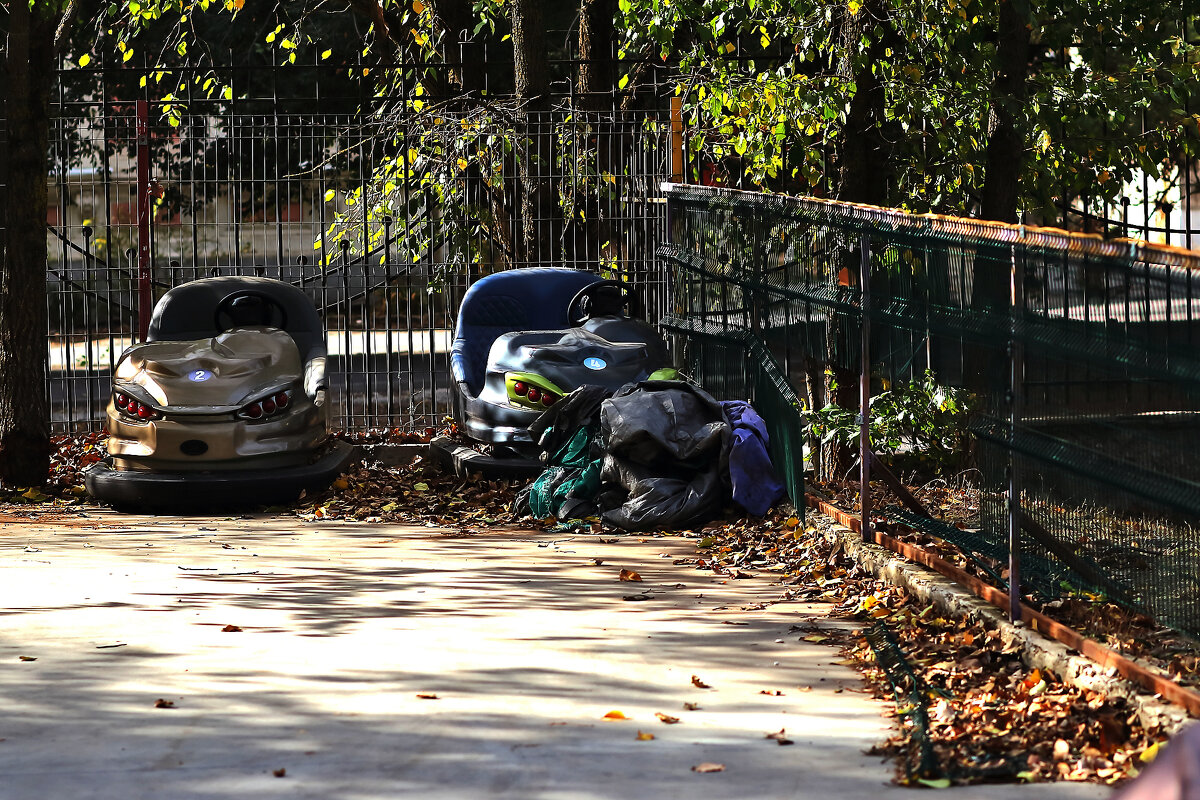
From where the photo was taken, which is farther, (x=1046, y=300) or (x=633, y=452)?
(x=633, y=452)

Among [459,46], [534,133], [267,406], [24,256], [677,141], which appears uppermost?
[459,46]

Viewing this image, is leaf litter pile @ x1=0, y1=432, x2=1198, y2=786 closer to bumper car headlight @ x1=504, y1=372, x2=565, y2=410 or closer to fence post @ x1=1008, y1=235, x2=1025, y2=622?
fence post @ x1=1008, y1=235, x2=1025, y2=622

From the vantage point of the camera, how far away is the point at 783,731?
4.95 m

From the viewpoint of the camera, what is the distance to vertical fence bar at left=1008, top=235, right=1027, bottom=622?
18.9 ft

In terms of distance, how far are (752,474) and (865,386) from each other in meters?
1.64

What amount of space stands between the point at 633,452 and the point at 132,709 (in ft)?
14.9

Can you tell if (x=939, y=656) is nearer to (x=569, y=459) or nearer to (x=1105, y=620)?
(x=1105, y=620)

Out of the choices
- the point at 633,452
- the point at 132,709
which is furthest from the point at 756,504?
the point at 132,709

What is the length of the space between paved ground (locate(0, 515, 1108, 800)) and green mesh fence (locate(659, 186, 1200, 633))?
973mm

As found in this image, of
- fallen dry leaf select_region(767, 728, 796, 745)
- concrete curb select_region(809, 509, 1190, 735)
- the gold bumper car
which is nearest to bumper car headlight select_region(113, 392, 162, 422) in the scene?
the gold bumper car

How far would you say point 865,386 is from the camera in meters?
7.70

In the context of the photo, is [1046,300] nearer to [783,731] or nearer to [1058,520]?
[1058,520]

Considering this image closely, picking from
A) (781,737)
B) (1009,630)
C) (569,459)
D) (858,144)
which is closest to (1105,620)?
(1009,630)

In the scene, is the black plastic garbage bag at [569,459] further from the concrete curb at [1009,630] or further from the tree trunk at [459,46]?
the tree trunk at [459,46]
